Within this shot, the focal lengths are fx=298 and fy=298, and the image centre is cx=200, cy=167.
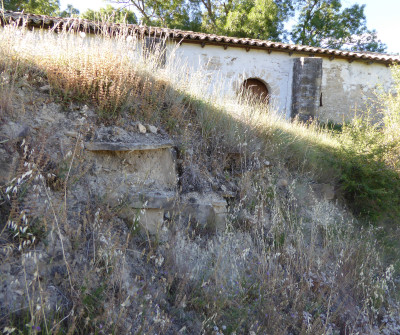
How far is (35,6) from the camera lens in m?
13.6

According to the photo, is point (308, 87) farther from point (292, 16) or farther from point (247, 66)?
point (292, 16)

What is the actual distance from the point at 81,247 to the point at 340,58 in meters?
11.1

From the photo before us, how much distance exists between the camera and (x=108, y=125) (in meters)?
3.12

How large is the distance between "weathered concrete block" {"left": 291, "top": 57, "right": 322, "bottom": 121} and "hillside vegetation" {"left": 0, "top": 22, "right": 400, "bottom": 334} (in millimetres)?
4702

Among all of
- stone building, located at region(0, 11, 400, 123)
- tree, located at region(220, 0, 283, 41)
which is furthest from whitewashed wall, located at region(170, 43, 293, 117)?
tree, located at region(220, 0, 283, 41)

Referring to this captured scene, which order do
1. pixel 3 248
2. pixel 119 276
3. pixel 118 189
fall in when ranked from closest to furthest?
pixel 3 248
pixel 119 276
pixel 118 189

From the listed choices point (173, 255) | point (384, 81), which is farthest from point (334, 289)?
point (384, 81)

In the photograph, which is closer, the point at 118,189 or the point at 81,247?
the point at 81,247

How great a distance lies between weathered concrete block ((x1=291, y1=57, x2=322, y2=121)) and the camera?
31.8 ft

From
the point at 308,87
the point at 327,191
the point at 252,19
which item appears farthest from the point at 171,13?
the point at 327,191

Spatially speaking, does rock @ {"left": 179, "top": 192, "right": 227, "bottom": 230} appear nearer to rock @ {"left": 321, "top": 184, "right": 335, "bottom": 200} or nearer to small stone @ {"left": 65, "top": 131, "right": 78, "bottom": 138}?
small stone @ {"left": 65, "top": 131, "right": 78, "bottom": 138}

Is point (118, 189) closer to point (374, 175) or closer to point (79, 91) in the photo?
point (79, 91)

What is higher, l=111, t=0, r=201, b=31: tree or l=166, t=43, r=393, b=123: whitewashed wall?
l=111, t=0, r=201, b=31: tree

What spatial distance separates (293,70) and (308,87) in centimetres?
83
